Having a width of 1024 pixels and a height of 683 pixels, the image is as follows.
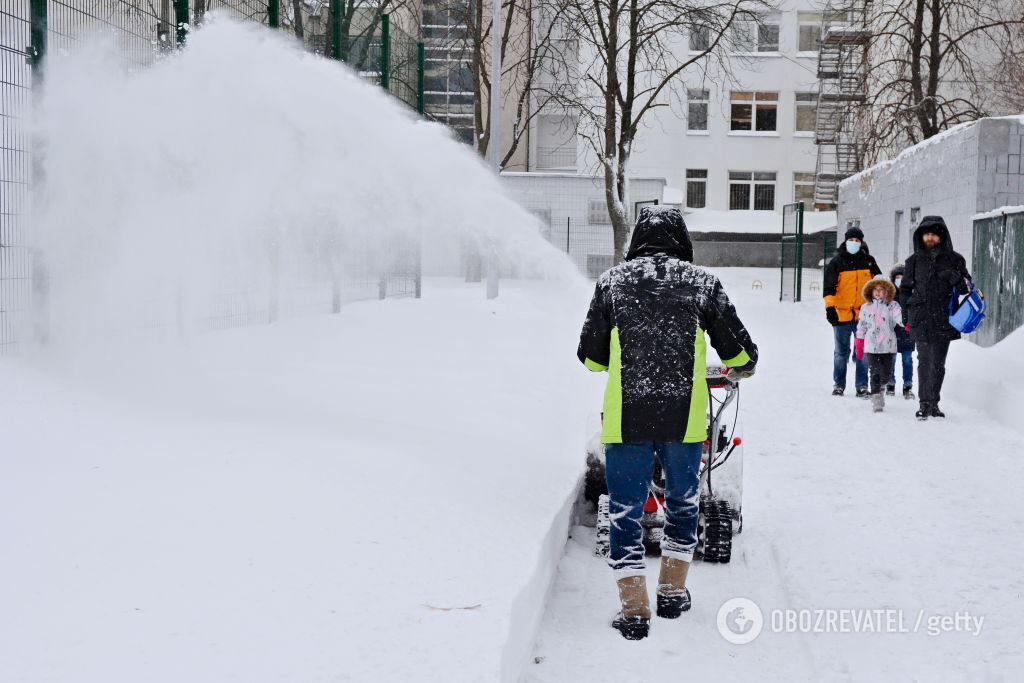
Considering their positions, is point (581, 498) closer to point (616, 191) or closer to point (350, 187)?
point (350, 187)

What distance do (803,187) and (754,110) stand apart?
350 cm

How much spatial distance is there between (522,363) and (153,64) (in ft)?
15.7

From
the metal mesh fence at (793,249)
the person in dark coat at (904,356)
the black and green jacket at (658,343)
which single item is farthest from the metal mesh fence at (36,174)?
the metal mesh fence at (793,249)

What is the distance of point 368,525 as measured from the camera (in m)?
4.42

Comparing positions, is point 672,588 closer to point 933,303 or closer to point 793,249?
point 933,303

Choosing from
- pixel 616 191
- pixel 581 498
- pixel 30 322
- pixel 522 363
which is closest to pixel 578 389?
pixel 522 363

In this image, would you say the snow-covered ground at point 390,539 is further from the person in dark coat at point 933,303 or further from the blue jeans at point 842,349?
the blue jeans at point 842,349

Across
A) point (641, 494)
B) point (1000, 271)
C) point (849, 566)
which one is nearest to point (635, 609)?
point (641, 494)

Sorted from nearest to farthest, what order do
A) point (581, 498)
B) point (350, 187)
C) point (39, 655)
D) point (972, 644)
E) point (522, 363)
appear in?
1. point (39, 655)
2. point (972, 644)
3. point (581, 498)
4. point (350, 187)
5. point (522, 363)

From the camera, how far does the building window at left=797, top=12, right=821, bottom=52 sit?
41000mm

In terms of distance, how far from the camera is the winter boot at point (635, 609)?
14.2ft

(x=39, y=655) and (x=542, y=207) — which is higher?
(x=542, y=207)

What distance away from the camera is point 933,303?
9711 mm

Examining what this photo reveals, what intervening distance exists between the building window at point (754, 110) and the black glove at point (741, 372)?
126 ft
